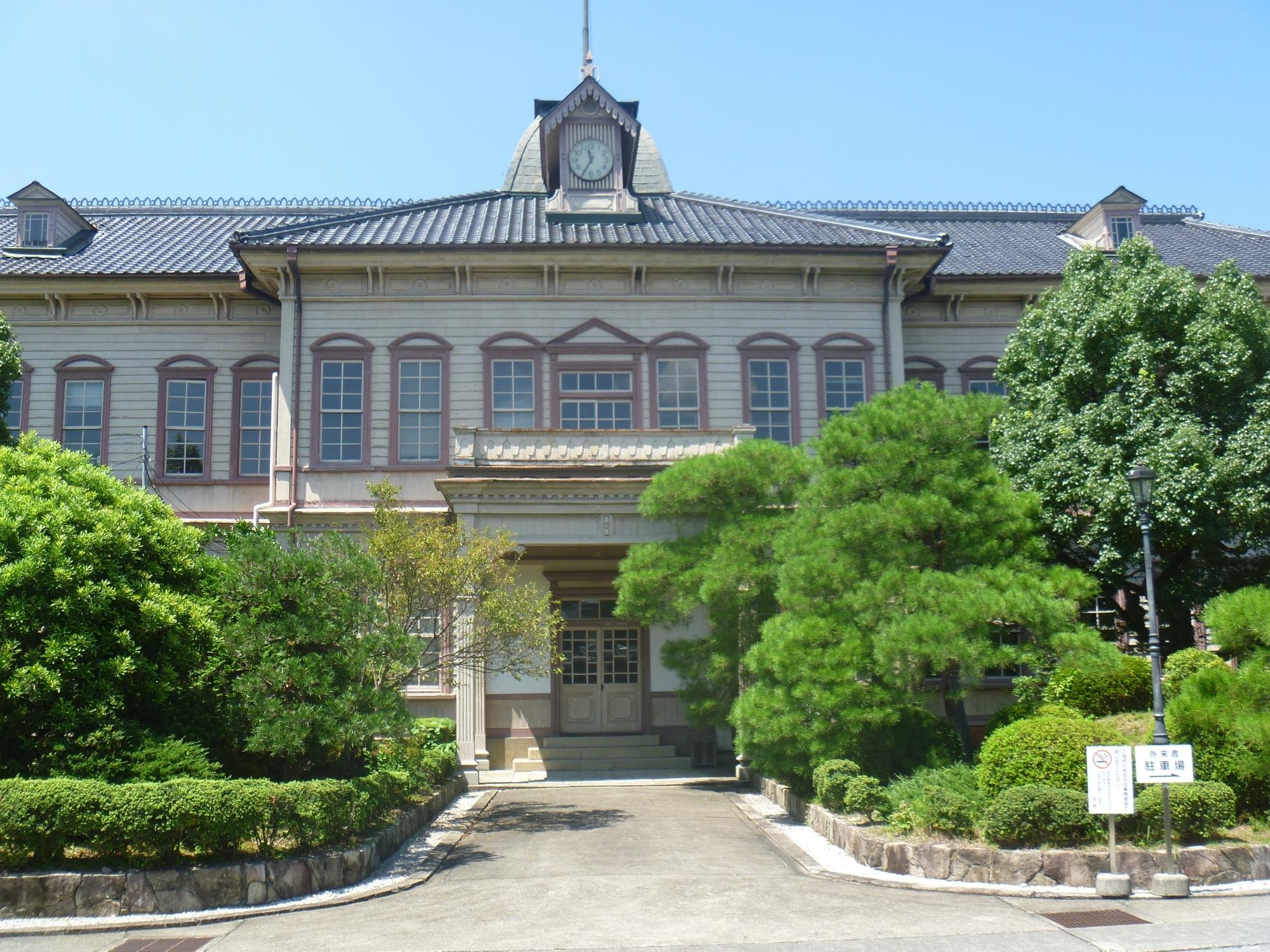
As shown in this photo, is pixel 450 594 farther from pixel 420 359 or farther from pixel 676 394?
pixel 676 394

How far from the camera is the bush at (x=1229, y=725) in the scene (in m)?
11.7

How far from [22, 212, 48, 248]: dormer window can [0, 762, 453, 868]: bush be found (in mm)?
17075

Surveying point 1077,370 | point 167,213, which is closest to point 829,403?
point 1077,370

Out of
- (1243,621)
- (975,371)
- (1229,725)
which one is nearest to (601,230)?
(975,371)

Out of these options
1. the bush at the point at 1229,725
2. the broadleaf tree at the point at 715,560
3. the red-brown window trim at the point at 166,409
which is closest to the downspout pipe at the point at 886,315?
the broadleaf tree at the point at 715,560

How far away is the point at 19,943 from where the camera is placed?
369 inches

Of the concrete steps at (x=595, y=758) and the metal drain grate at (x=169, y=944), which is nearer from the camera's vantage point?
the metal drain grate at (x=169, y=944)

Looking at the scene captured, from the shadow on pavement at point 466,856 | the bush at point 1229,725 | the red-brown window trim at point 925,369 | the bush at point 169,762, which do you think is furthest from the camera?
the red-brown window trim at point 925,369

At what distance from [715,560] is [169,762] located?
792cm

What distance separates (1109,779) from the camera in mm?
10742

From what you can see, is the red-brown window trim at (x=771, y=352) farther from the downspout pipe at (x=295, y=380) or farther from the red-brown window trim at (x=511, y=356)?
the downspout pipe at (x=295, y=380)

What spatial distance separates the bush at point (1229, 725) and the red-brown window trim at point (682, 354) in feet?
35.9

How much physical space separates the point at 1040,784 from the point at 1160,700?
1505 millimetres

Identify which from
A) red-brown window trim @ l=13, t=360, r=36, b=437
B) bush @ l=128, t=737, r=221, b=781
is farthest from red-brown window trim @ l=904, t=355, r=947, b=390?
red-brown window trim @ l=13, t=360, r=36, b=437
